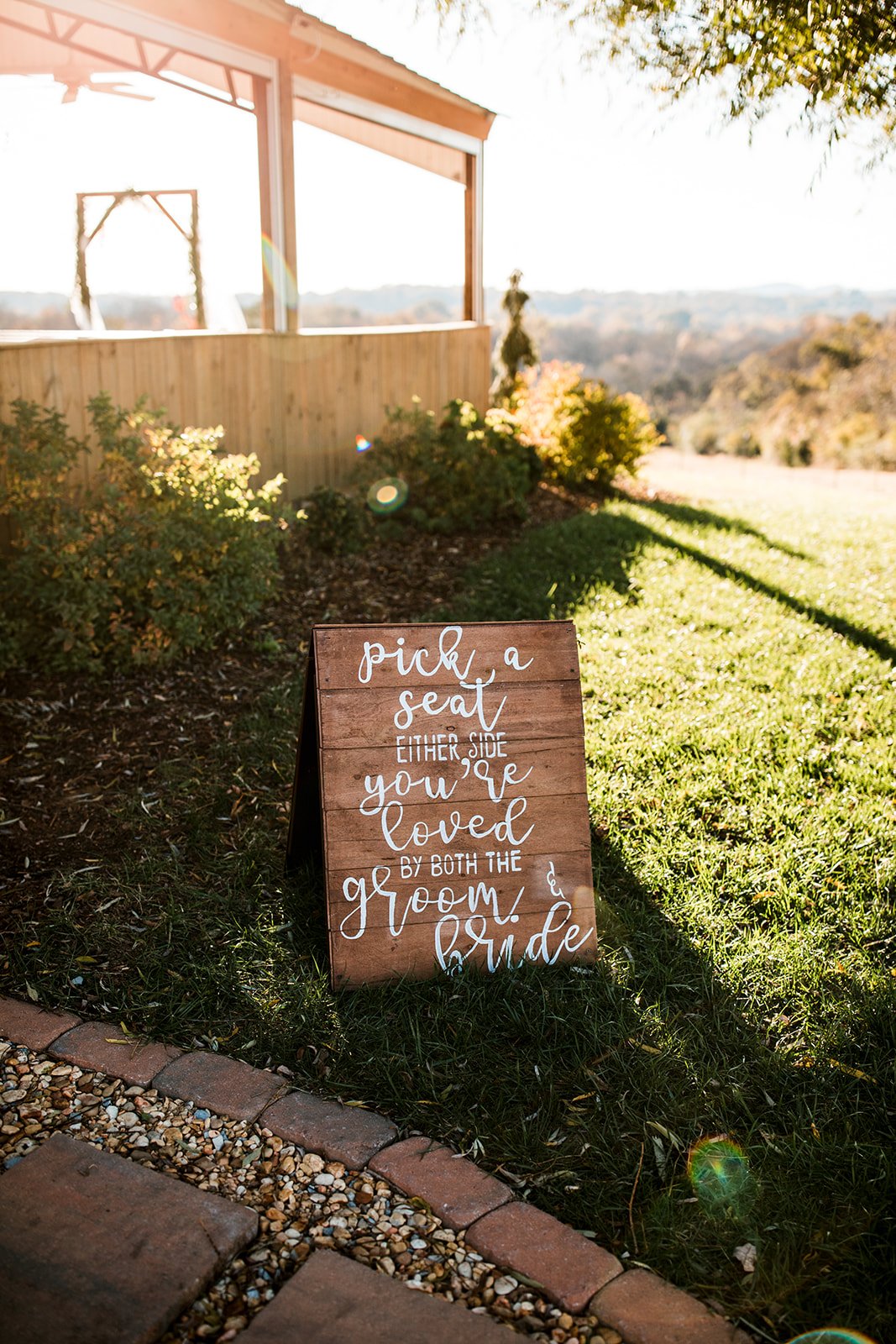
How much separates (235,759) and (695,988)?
6.54 feet

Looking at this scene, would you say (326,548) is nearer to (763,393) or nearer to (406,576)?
(406,576)

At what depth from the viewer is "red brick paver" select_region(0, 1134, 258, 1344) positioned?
167 cm

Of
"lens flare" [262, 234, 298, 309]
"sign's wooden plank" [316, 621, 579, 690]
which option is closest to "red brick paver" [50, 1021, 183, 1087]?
"sign's wooden plank" [316, 621, 579, 690]

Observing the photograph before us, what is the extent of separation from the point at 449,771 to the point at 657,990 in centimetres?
80

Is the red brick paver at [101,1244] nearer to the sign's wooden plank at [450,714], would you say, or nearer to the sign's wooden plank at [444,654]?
the sign's wooden plank at [450,714]

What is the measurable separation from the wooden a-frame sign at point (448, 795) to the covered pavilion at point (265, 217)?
3574mm

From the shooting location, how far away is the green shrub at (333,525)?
6.68m

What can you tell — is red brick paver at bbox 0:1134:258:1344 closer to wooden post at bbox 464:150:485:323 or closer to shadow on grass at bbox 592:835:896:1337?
shadow on grass at bbox 592:835:896:1337

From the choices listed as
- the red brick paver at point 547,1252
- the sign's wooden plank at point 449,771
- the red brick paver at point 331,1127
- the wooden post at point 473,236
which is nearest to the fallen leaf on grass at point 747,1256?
the red brick paver at point 547,1252

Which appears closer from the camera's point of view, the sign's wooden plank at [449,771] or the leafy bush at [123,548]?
the sign's wooden plank at [449,771]

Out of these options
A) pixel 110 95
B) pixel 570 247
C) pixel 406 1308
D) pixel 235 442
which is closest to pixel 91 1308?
pixel 406 1308

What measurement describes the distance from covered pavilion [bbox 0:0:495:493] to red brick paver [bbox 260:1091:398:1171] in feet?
14.2

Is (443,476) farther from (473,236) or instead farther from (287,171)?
(473,236)

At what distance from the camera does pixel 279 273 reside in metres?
7.48
